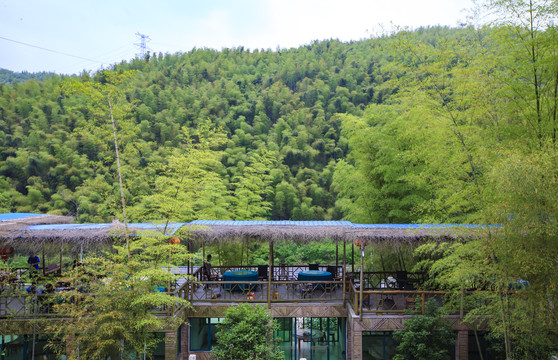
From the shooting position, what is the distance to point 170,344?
7.85m

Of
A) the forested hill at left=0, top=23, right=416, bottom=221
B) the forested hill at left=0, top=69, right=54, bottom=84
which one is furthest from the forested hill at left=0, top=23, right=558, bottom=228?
the forested hill at left=0, top=69, right=54, bottom=84

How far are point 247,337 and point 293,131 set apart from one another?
2059 centimetres

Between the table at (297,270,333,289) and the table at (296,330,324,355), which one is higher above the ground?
the table at (297,270,333,289)

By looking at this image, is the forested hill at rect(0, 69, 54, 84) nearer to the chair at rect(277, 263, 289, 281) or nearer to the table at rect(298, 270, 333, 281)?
the chair at rect(277, 263, 289, 281)

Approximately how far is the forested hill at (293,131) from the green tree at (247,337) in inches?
95.8

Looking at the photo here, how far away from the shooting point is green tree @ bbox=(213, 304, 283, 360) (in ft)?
23.6

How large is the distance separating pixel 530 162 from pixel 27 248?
958 cm

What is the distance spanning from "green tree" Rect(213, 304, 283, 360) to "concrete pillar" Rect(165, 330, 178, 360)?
0.98 meters

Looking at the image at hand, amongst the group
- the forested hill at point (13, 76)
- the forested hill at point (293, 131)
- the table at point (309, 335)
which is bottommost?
the table at point (309, 335)

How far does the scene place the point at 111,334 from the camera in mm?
6129

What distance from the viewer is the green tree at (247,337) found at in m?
7.19

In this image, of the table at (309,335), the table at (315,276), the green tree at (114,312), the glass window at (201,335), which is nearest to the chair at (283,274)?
the table at (315,276)

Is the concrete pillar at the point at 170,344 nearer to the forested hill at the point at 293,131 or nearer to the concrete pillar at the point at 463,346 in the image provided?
the forested hill at the point at 293,131

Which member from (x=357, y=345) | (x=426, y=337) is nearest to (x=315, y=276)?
(x=357, y=345)
